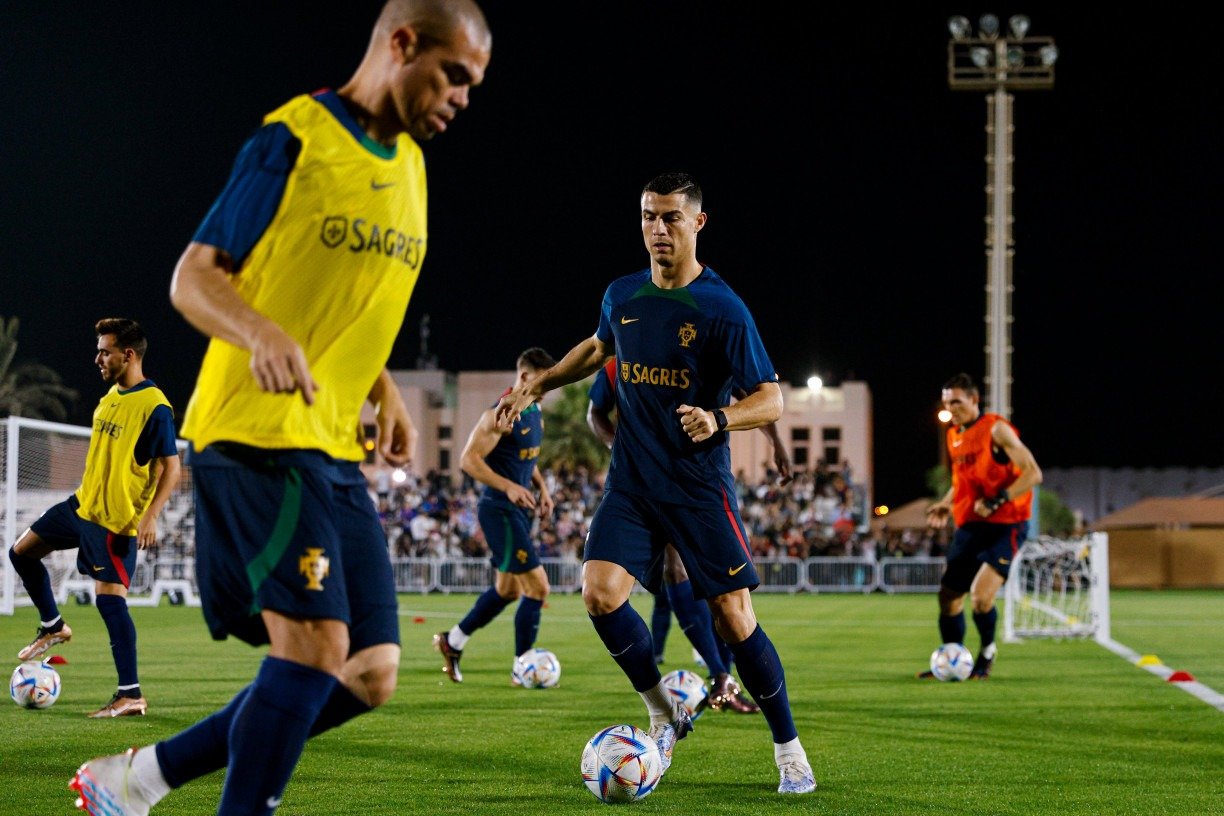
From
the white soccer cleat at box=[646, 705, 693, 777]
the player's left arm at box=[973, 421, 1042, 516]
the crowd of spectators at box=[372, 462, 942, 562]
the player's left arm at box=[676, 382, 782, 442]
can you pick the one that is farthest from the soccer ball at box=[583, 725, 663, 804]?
the crowd of spectators at box=[372, 462, 942, 562]

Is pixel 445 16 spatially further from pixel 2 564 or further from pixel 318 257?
pixel 2 564

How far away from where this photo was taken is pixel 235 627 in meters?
3.63

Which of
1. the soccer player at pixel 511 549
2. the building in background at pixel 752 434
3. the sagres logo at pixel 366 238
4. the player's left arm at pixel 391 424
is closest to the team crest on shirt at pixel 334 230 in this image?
the sagres logo at pixel 366 238

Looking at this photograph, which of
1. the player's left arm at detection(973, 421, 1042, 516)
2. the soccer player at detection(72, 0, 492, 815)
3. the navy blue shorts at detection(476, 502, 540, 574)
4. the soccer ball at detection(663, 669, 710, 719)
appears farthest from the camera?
the player's left arm at detection(973, 421, 1042, 516)

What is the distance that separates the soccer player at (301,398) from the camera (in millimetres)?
3447

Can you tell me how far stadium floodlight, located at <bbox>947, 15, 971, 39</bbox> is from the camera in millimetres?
33781

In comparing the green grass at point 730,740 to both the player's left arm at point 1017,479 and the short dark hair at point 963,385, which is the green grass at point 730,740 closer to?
the player's left arm at point 1017,479

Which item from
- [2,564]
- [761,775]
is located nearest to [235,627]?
[761,775]

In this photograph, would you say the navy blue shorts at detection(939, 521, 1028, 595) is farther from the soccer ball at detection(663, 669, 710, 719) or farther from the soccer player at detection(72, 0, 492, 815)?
the soccer player at detection(72, 0, 492, 815)

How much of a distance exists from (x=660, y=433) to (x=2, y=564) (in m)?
19.6

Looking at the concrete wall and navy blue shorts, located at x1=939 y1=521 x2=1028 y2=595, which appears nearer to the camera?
navy blue shorts, located at x1=939 y1=521 x2=1028 y2=595

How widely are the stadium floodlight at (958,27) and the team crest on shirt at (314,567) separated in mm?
33015

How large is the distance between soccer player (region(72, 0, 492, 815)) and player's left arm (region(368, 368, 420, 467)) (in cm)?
35

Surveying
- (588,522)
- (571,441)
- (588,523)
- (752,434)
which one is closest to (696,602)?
(588,523)
